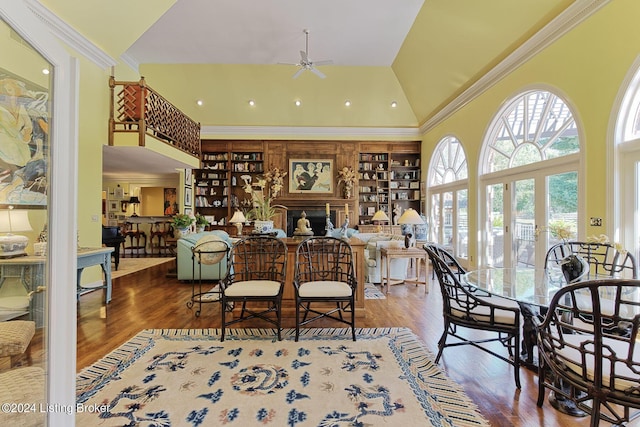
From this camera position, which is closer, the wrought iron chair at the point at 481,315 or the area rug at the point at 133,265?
the wrought iron chair at the point at 481,315

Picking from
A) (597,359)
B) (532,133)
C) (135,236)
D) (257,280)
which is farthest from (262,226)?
(135,236)

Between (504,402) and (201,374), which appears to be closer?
(504,402)

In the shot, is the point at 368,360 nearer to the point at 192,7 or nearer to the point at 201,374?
the point at 201,374

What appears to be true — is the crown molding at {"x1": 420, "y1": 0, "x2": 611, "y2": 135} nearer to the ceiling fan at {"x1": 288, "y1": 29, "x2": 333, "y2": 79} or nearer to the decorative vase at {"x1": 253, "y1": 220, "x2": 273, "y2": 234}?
the ceiling fan at {"x1": 288, "y1": 29, "x2": 333, "y2": 79}

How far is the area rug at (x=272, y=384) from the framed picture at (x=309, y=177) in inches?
233

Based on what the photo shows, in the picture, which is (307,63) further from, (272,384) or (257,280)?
(272,384)

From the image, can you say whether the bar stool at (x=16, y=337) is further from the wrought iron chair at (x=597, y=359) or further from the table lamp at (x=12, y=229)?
the wrought iron chair at (x=597, y=359)

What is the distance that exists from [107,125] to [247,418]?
5.27m

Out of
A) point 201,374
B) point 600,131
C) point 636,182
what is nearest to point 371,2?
point 600,131

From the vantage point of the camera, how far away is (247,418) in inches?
67.7

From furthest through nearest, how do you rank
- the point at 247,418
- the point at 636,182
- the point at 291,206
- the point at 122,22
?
the point at 291,206
the point at 122,22
the point at 636,182
the point at 247,418

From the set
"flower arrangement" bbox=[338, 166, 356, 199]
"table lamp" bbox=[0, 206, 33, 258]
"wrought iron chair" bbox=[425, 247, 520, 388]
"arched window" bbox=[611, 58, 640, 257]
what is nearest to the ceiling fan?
Result: "flower arrangement" bbox=[338, 166, 356, 199]

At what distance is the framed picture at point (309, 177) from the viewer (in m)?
8.44

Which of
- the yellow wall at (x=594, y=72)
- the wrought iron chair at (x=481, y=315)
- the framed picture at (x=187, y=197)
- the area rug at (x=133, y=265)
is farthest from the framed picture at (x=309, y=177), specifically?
the wrought iron chair at (x=481, y=315)
